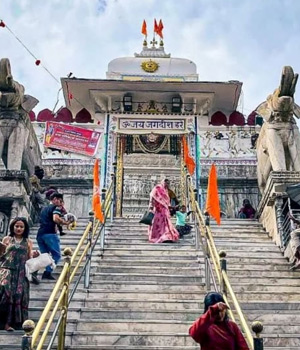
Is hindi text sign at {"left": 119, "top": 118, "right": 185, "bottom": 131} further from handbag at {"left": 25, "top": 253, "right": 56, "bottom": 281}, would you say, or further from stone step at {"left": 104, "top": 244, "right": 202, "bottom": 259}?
handbag at {"left": 25, "top": 253, "right": 56, "bottom": 281}

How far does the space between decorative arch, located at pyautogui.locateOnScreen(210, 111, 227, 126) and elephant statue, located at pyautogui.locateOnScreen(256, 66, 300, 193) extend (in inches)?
238

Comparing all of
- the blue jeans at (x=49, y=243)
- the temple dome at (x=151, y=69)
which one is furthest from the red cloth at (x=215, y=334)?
the temple dome at (x=151, y=69)

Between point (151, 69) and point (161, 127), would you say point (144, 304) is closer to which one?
point (161, 127)

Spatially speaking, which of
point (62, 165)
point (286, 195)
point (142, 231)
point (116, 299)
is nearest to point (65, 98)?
point (62, 165)

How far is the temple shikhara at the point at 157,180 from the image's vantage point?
6.01 metres

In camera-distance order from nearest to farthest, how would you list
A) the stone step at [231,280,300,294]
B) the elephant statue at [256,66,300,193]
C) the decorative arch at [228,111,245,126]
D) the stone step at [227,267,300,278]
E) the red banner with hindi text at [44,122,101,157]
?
the stone step at [231,280,300,294], the stone step at [227,267,300,278], the elephant statue at [256,66,300,193], the red banner with hindi text at [44,122,101,157], the decorative arch at [228,111,245,126]

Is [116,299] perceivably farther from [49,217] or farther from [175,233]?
[175,233]

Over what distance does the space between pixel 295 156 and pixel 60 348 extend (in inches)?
278

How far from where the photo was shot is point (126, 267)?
7.65 metres

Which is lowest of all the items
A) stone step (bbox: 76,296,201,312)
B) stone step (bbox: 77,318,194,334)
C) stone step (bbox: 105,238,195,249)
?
stone step (bbox: 77,318,194,334)

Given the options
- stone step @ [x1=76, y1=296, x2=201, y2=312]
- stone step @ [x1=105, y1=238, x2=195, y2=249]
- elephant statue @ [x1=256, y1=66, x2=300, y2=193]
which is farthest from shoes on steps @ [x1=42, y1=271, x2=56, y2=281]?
elephant statue @ [x1=256, y1=66, x2=300, y2=193]

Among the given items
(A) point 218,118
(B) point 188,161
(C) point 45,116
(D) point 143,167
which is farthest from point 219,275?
(C) point 45,116

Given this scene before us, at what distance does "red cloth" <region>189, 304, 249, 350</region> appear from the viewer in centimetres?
378

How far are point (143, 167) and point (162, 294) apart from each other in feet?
37.1
